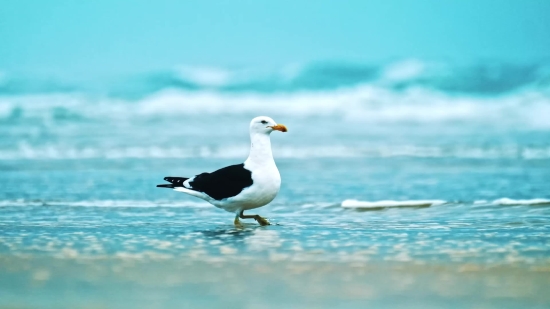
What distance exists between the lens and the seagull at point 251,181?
21.8 ft

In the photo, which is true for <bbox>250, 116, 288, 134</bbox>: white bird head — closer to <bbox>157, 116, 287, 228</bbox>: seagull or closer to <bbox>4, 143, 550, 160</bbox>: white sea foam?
<bbox>157, 116, 287, 228</bbox>: seagull

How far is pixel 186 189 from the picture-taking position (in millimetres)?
7285

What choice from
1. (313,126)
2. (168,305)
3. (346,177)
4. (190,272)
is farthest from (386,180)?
(313,126)

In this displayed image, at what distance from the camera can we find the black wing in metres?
6.71

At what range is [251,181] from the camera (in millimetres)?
6660

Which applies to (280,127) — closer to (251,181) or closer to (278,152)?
(251,181)

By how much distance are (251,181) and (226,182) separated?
0.88 ft

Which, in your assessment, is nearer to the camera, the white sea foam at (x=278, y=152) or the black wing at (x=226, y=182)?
the black wing at (x=226, y=182)

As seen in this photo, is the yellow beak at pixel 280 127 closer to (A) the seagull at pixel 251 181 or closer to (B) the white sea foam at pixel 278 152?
(A) the seagull at pixel 251 181

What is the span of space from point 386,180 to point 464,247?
626 cm

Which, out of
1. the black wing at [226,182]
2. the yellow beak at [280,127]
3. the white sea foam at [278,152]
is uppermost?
the white sea foam at [278,152]

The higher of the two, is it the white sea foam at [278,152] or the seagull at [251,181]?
the white sea foam at [278,152]

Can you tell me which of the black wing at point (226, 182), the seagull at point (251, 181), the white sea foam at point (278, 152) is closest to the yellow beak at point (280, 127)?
the seagull at point (251, 181)

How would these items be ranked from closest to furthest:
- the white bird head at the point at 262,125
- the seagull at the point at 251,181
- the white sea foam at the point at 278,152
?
the seagull at the point at 251,181, the white bird head at the point at 262,125, the white sea foam at the point at 278,152
